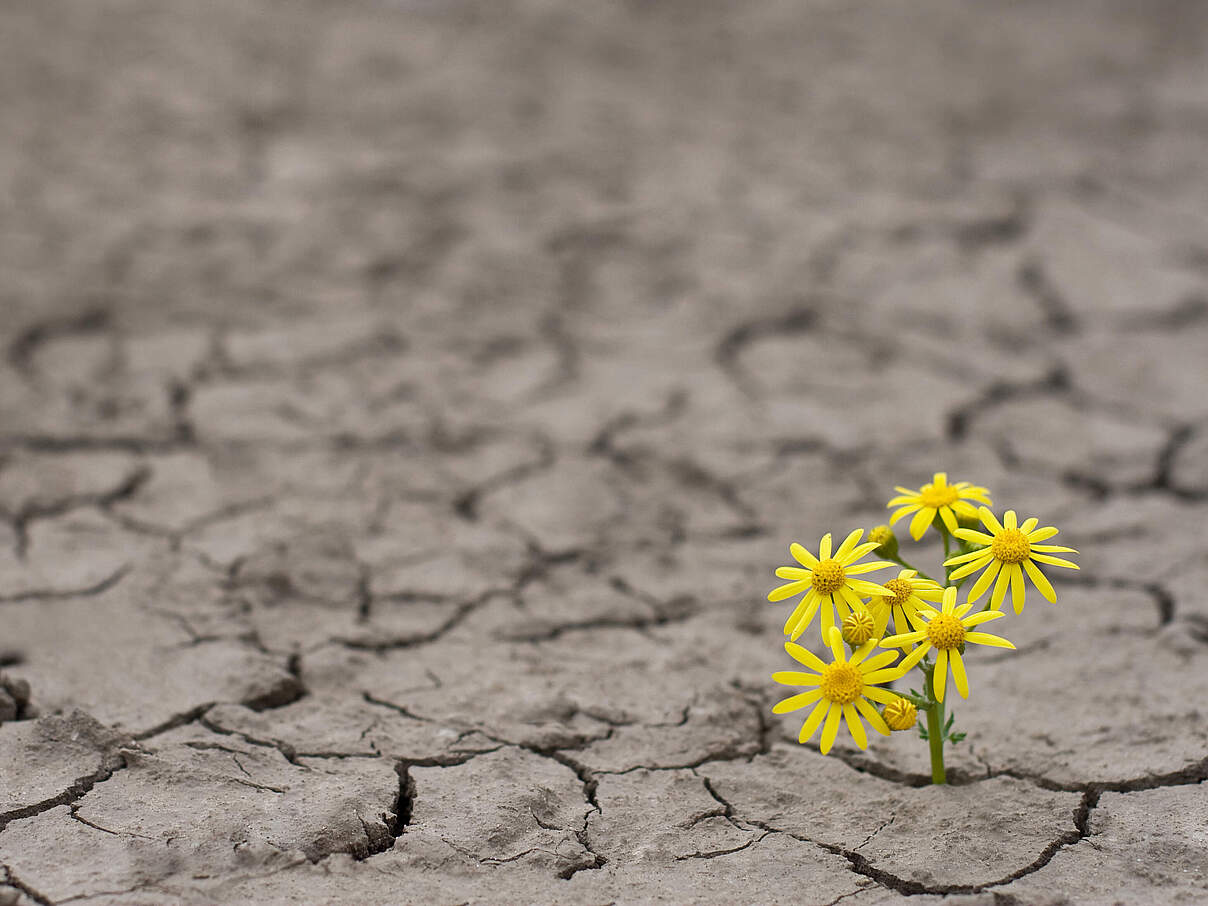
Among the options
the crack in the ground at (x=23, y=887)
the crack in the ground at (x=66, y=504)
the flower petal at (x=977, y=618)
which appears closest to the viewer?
the crack in the ground at (x=23, y=887)

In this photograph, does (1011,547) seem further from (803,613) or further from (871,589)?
(803,613)

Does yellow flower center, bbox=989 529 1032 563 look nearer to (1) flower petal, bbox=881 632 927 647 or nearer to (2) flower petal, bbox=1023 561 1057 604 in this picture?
(2) flower petal, bbox=1023 561 1057 604

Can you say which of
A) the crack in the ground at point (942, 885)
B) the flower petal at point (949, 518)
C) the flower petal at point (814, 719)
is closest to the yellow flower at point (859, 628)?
the flower petal at point (814, 719)

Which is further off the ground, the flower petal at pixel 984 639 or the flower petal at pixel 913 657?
the flower petal at pixel 984 639

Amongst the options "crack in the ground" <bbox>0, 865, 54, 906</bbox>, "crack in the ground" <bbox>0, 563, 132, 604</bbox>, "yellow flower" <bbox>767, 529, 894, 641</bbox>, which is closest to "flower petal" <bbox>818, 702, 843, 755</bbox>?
"yellow flower" <bbox>767, 529, 894, 641</bbox>

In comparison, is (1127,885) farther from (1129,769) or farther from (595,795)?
(595,795)

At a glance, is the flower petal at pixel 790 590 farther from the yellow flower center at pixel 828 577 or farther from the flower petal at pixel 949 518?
the flower petal at pixel 949 518

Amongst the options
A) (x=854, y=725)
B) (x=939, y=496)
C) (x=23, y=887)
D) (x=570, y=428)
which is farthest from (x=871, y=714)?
(x=570, y=428)
